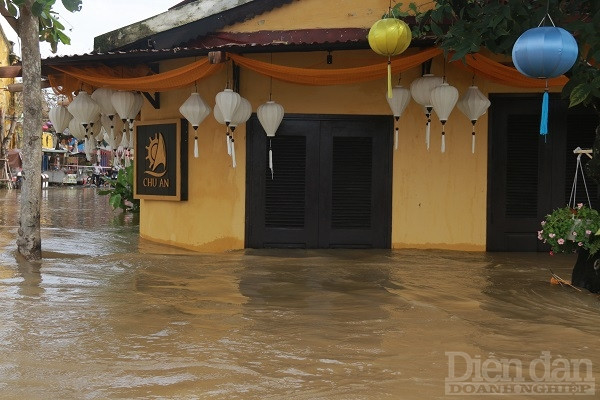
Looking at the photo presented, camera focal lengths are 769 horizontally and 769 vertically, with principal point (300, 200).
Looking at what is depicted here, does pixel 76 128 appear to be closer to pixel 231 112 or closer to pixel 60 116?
pixel 60 116

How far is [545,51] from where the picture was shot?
6121 mm

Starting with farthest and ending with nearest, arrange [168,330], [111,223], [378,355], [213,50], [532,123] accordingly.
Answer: [111,223], [532,123], [213,50], [168,330], [378,355]

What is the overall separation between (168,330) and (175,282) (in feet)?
7.23

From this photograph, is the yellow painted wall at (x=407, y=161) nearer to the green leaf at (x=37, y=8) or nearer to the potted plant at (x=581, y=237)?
the green leaf at (x=37, y=8)

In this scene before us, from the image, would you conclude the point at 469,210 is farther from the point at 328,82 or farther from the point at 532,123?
the point at 328,82

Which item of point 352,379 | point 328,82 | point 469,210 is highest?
point 328,82

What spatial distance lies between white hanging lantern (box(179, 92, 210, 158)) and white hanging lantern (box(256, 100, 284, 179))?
2.39 ft

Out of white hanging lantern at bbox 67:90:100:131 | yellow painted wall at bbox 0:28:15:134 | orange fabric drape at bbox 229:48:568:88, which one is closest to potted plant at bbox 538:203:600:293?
orange fabric drape at bbox 229:48:568:88

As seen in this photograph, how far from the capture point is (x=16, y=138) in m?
42.7

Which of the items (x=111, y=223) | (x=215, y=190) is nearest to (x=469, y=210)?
(x=215, y=190)

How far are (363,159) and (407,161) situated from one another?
60 cm

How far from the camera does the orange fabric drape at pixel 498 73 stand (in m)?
9.20

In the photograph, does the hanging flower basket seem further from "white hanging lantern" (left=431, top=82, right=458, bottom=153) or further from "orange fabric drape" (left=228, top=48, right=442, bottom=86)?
"orange fabric drape" (left=228, top=48, right=442, bottom=86)

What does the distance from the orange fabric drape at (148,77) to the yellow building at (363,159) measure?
0.10m
